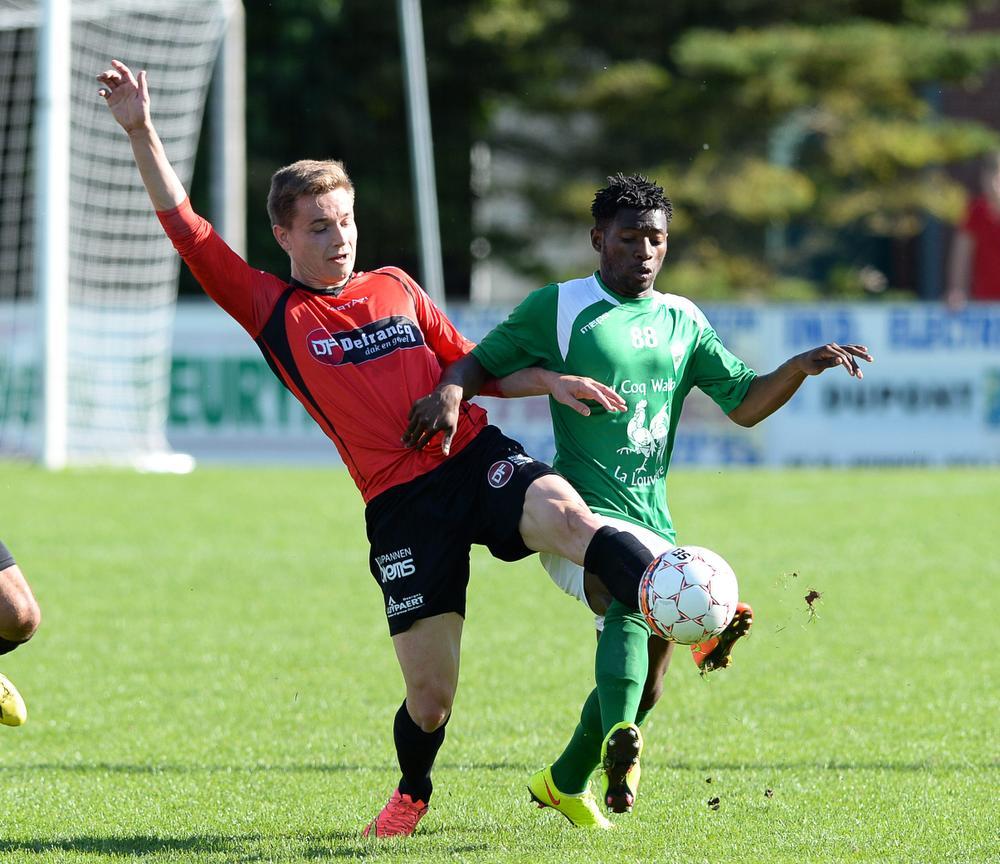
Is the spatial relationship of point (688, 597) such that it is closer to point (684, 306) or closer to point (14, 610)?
point (684, 306)

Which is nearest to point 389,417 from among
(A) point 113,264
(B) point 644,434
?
(B) point 644,434

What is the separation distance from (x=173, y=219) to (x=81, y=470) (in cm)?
1173

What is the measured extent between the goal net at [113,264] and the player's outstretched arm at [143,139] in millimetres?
11015

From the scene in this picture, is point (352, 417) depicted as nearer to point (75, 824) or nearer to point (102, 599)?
point (75, 824)

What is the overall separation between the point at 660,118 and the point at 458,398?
63.3 feet

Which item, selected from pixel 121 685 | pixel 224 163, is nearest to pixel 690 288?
pixel 224 163

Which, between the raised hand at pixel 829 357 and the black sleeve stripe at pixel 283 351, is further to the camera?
the black sleeve stripe at pixel 283 351

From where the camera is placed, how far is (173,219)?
5.10m

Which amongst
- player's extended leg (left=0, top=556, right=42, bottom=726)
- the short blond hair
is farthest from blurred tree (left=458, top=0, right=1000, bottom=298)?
player's extended leg (left=0, top=556, right=42, bottom=726)

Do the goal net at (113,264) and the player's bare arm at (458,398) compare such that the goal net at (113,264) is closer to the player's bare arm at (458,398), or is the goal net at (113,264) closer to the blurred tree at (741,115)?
the blurred tree at (741,115)

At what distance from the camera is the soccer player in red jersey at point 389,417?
16.6ft

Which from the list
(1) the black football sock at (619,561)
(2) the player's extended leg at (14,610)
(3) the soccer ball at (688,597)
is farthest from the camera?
(2) the player's extended leg at (14,610)

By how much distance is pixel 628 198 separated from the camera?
5.14m

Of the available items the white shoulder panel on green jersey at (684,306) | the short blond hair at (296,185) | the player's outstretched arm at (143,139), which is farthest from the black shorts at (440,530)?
the player's outstretched arm at (143,139)
